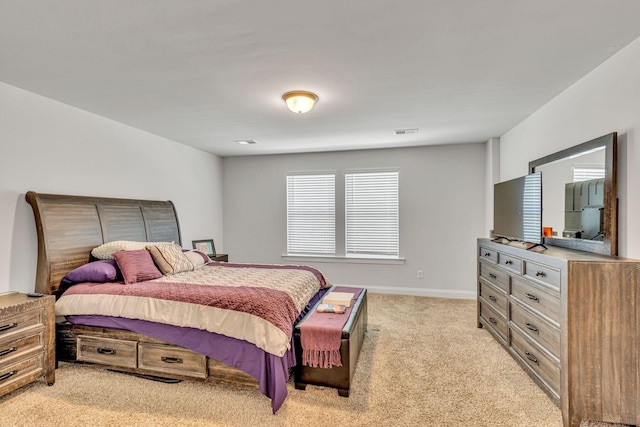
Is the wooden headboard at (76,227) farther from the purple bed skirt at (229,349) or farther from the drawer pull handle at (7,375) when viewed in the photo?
the drawer pull handle at (7,375)

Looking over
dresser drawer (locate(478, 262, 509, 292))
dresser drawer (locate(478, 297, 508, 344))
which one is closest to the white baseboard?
dresser drawer (locate(478, 297, 508, 344))

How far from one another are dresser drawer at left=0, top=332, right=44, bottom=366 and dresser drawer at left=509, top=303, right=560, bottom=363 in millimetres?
3837

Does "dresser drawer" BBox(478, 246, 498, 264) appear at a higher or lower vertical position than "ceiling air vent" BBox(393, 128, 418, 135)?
lower

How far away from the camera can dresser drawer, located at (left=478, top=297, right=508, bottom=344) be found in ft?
9.93

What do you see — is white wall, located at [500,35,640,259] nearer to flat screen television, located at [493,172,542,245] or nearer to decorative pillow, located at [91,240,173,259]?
flat screen television, located at [493,172,542,245]

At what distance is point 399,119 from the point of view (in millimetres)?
3633

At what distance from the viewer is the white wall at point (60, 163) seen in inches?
105

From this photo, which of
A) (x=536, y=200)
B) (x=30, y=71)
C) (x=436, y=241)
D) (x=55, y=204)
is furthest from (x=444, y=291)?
(x=30, y=71)

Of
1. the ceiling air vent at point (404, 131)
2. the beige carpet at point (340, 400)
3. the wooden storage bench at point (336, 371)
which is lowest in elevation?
the beige carpet at point (340, 400)

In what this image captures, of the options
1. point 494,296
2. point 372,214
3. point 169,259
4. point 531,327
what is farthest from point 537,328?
point 169,259

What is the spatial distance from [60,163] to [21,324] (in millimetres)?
1575

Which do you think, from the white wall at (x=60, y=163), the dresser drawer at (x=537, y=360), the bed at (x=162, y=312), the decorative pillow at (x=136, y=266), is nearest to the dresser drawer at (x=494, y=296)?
the dresser drawer at (x=537, y=360)

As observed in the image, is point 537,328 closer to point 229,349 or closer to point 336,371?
point 336,371

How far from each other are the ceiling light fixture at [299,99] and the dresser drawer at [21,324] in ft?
8.74
